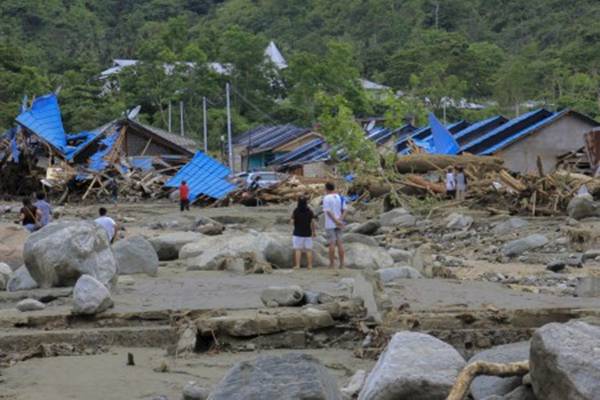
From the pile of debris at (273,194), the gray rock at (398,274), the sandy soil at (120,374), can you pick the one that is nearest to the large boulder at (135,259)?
the gray rock at (398,274)

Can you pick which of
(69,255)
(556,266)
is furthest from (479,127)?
(69,255)

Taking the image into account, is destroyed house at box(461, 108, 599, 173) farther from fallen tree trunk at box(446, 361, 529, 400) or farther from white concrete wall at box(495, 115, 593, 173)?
fallen tree trunk at box(446, 361, 529, 400)

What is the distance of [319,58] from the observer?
66938 millimetres

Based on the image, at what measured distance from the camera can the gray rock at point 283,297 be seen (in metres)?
10.8

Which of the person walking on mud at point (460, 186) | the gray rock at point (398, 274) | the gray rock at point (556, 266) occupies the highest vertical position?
the person walking on mud at point (460, 186)

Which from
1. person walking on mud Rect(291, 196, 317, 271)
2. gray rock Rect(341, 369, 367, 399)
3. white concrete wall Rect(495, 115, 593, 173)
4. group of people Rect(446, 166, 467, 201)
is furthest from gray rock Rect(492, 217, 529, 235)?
gray rock Rect(341, 369, 367, 399)

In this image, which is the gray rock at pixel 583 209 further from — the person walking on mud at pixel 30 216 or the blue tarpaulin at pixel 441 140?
the blue tarpaulin at pixel 441 140

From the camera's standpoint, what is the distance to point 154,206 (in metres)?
38.2

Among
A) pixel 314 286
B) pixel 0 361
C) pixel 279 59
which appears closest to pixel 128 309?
pixel 0 361

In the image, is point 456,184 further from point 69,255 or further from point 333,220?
point 69,255

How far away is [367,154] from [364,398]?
27204 mm

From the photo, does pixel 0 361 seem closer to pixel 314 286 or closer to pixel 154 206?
pixel 314 286

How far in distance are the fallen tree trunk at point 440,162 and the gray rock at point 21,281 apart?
18953 millimetres

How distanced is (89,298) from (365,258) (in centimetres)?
654
